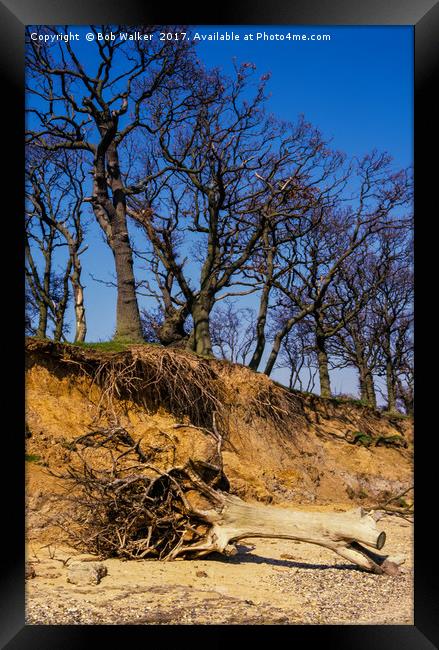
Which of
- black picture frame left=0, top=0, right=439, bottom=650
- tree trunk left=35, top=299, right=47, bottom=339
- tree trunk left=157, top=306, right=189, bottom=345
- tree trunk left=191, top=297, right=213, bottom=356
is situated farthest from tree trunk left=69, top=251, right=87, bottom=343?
black picture frame left=0, top=0, right=439, bottom=650

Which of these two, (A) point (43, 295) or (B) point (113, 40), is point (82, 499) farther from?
(A) point (43, 295)

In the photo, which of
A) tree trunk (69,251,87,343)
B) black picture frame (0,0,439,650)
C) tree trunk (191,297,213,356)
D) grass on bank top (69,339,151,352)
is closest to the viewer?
black picture frame (0,0,439,650)

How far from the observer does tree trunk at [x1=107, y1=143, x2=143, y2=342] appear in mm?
14633

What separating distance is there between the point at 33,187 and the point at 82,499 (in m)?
12.2

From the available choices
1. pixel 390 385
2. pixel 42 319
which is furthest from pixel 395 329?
pixel 42 319

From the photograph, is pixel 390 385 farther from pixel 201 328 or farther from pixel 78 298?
pixel 78 298

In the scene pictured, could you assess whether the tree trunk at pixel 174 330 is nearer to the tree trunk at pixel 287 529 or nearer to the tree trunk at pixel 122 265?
the tree trunk at pixel 122 265

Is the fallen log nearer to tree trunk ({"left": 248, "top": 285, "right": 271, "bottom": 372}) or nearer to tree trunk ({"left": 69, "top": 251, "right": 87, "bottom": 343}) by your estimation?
tree trunk ({"left": 248, "top": 285, "right": 271, "bottom": 372})

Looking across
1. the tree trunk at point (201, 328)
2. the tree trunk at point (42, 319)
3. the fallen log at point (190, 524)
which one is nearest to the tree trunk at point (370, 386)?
the tree trunk at point (201, 328)

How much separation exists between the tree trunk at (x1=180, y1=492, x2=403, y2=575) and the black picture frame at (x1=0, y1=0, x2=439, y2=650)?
4.57 ft

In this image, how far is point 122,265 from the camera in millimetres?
15000

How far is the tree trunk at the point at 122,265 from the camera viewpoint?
14.6 meters
